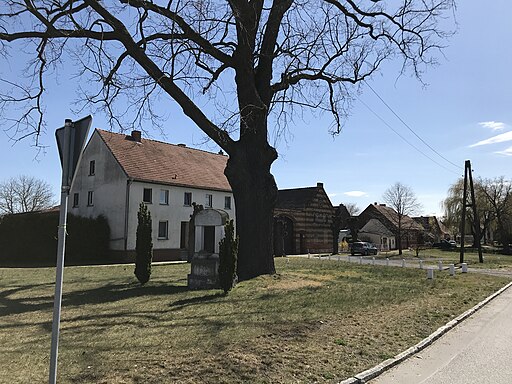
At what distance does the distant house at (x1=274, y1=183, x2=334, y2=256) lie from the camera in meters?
45.7

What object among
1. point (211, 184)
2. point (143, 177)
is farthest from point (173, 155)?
point (143, 177)

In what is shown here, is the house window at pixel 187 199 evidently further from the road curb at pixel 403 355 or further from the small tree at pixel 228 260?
the road curb at pixel 403 355

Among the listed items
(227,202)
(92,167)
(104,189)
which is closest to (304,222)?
(227,202)

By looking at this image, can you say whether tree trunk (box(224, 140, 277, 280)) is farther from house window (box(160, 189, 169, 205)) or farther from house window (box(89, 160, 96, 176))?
house window (box(89, 160, 96, 176))

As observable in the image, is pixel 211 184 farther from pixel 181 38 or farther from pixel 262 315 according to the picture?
pixel 262 315

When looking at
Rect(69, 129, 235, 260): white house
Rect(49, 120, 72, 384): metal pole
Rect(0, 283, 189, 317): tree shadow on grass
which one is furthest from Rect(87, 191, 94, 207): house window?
Rect(49, 120, 72, 384): metal pole

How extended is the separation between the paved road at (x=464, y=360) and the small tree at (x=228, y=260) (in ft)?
19.1

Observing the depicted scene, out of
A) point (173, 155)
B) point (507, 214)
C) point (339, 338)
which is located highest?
point (173, 155)

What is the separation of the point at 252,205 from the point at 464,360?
368 inches

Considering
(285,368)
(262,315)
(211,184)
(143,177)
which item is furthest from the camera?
(211,184)

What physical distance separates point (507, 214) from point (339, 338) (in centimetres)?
5669

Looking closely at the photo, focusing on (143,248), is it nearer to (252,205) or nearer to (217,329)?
(252,205)

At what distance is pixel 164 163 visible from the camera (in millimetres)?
36438

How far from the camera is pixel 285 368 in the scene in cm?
584
